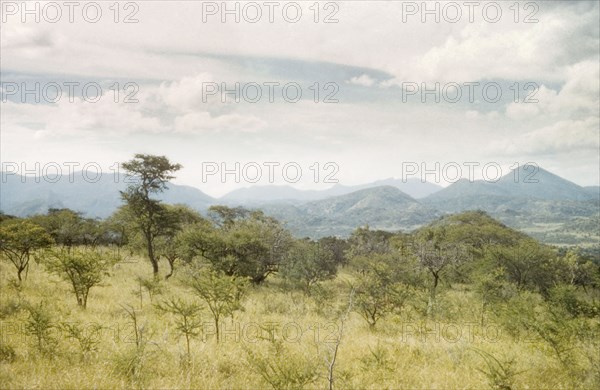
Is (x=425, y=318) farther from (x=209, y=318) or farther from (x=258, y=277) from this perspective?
(x=258, y=277)

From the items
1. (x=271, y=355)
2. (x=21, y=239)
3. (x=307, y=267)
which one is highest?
(x=21, y=239)

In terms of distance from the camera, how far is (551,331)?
9.86 metres

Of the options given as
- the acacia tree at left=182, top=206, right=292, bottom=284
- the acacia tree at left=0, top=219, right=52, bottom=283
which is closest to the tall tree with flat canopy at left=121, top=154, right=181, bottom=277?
the acacia tree at left=182, top=206, right=292, bottom=284

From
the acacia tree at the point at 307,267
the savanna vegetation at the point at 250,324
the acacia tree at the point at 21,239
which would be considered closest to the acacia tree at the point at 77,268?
the savanna vegetation at the point at 250,324

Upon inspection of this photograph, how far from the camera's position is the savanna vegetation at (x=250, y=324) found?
7727 millimetres

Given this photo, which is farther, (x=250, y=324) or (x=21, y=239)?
(x=21, y=239)

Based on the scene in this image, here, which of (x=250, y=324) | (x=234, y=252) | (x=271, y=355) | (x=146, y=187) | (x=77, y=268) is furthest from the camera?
(x=234, y=252)

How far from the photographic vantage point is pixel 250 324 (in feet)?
47.2

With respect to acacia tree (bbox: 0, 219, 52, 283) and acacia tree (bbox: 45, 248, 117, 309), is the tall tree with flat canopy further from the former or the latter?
acacia tree (bbox: 45, 248, 117, 309)

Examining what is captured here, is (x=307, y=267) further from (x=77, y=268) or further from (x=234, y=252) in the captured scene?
(x=77, y=268)

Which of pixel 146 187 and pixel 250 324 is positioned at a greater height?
pixel 146 187

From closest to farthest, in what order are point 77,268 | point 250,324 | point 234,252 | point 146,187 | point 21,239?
point 250,324 < point 77,268 < point 21,239 < point 146,187 < point 234,252

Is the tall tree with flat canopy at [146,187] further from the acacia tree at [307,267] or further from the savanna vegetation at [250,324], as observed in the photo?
the acacia tree at [307,267]

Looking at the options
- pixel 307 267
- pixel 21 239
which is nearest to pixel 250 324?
pixel 307 267
